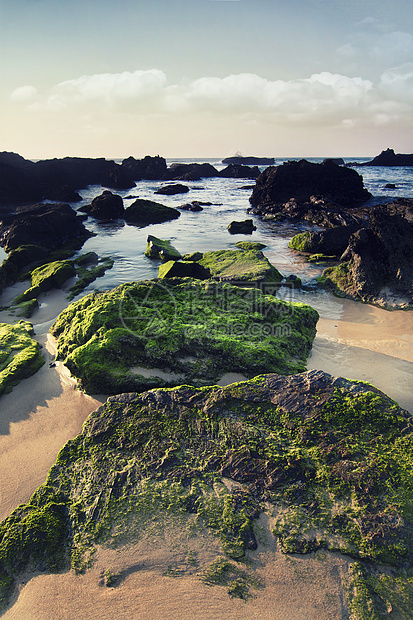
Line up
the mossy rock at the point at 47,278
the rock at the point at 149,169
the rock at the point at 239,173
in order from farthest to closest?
1. the rock at the point at 239,173
2. the rock at the point at 149,169
3. the mossy rock at the point at 47,278

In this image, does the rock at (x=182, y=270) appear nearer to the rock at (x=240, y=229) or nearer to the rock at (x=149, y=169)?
the rock at (x=240, y=229)

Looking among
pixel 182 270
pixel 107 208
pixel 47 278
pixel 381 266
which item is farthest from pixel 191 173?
pixel 381 266

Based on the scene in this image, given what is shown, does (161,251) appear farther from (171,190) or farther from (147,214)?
(171,190)

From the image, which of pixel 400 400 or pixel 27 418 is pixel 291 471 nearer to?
pixel 400 400

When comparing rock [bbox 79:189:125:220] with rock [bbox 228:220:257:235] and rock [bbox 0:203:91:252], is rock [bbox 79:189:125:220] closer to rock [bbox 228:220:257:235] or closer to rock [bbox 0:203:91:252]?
rock [bbox 0:203:91:252]

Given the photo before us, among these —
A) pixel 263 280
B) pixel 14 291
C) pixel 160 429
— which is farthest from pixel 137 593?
pixel 14 291

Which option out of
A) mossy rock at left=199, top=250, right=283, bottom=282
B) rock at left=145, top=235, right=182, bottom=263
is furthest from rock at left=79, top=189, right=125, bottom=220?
mossy rock at left=199, top=250, right=283, bottom=282

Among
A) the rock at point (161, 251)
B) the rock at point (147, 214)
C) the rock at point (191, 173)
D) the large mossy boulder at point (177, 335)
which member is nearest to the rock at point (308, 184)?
the rock at point (147, 214)
